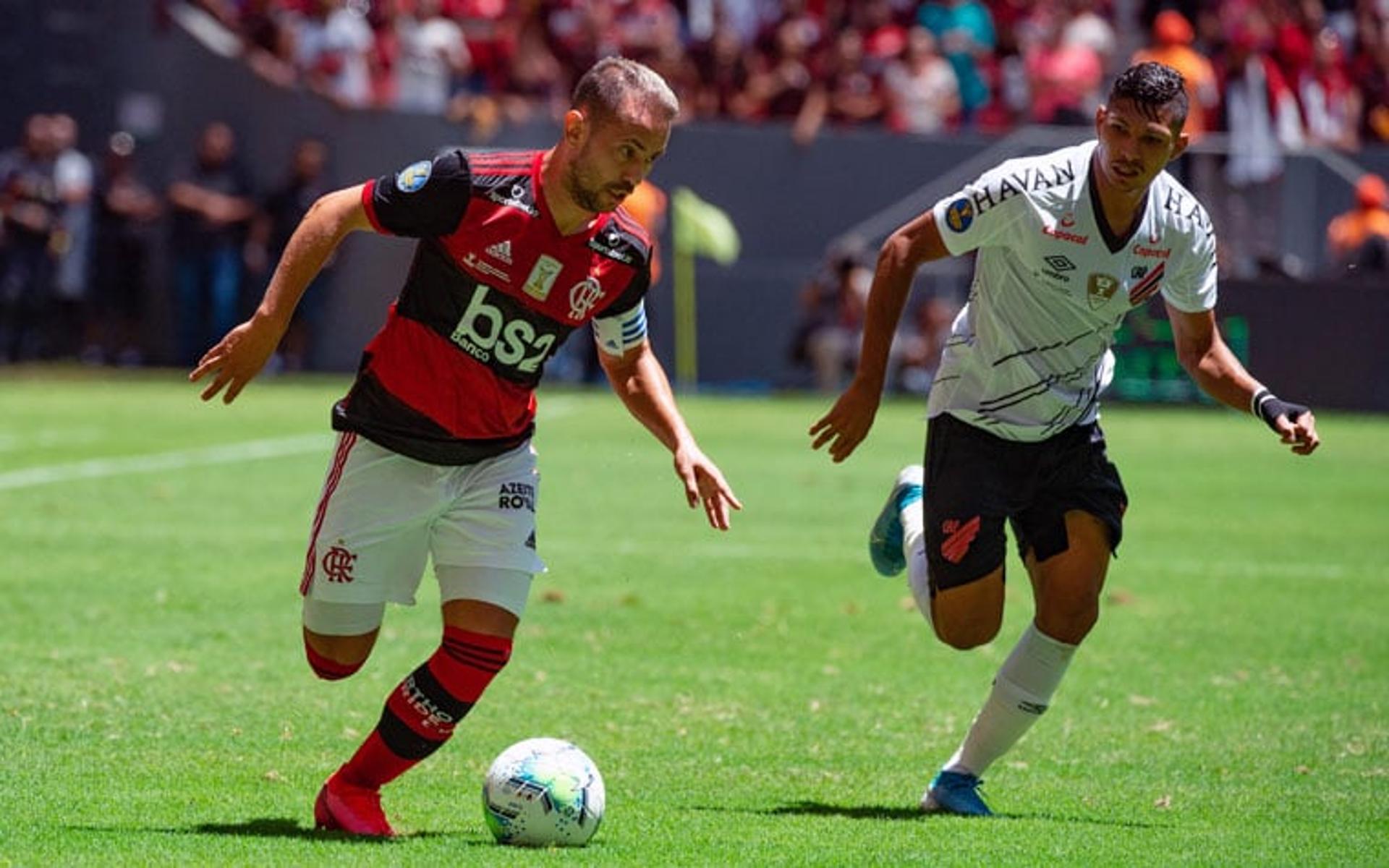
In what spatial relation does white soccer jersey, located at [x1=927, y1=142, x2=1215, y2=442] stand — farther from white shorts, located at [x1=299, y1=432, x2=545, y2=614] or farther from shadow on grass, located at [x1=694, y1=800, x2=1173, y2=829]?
white shorts, located at [x1=299, y1=432, x2=545, y2=614]

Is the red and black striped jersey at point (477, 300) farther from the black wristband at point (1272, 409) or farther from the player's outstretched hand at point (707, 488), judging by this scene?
the black wristband at point (1272, 409)

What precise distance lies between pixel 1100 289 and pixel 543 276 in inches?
73.2

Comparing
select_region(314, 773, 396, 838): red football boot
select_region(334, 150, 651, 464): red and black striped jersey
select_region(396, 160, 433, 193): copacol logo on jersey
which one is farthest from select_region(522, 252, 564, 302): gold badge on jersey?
select_region(314, 773, 396, 838): red football boot

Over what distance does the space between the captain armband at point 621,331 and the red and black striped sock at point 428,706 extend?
1022 millimetres

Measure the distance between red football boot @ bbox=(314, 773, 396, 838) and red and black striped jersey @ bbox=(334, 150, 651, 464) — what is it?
1.01 m

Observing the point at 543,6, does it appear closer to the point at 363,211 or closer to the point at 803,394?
the point at 803,394

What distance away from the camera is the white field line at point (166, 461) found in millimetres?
17000

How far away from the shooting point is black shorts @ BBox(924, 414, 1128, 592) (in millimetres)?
7824

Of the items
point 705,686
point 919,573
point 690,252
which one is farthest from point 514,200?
point 690,252

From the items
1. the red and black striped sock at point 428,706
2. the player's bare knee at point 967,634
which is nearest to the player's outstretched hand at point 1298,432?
the player's bare knee at point 967,634

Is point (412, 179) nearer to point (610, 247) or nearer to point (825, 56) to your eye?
point (610, 247)

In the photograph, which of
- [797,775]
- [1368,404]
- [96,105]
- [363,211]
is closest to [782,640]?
[797,775]

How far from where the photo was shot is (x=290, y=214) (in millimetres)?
27000

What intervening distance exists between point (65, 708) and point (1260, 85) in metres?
20.6
